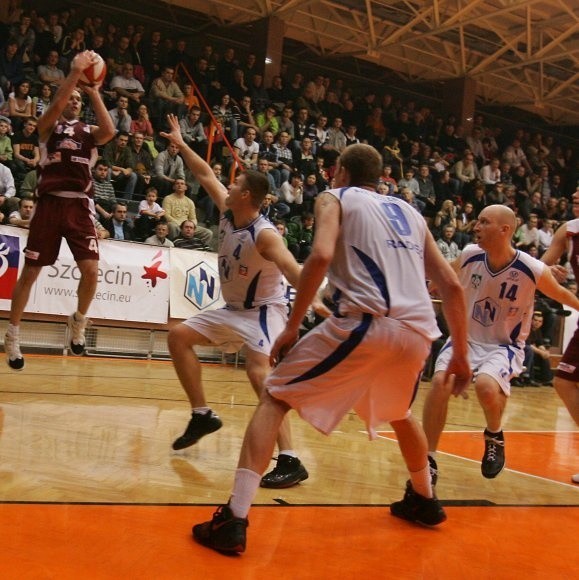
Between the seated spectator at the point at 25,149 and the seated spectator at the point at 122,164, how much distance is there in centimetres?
129

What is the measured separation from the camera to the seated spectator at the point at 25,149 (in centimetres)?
1205

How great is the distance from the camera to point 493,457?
4.90 metres

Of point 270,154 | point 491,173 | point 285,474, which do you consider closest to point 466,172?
point 491,173

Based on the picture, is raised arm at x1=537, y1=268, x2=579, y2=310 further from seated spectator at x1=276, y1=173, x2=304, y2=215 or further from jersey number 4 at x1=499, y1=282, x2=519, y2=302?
seated spectator at x1=276, y1=173, x2=304, y2=215

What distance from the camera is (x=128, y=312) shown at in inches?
449

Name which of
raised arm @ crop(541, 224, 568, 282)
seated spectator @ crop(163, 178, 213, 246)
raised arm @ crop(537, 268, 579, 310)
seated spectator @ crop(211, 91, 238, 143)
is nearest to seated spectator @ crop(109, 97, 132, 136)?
seated spectator @ crop(163, 178, 213, 246)

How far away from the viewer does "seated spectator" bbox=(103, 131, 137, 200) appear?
13.2m

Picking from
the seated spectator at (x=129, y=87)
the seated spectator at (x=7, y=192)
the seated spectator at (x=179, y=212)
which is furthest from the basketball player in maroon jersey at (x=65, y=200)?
the seated spectator at (x=129, y=87)

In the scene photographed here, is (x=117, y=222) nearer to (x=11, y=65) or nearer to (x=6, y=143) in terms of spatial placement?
(x=6, y=143)

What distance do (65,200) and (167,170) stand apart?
8.03 metres

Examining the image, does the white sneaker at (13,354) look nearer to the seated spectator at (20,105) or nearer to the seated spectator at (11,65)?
the seated spectator at (20,105)

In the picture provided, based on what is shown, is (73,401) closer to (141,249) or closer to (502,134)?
(141,249)

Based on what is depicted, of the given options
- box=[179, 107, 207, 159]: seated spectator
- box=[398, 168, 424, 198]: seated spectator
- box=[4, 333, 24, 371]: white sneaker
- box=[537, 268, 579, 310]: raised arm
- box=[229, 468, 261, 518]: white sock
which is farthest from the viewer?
box=[398, 168, 424, 198]: seated spectator

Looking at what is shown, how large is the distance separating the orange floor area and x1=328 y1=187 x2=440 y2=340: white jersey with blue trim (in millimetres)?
1002
